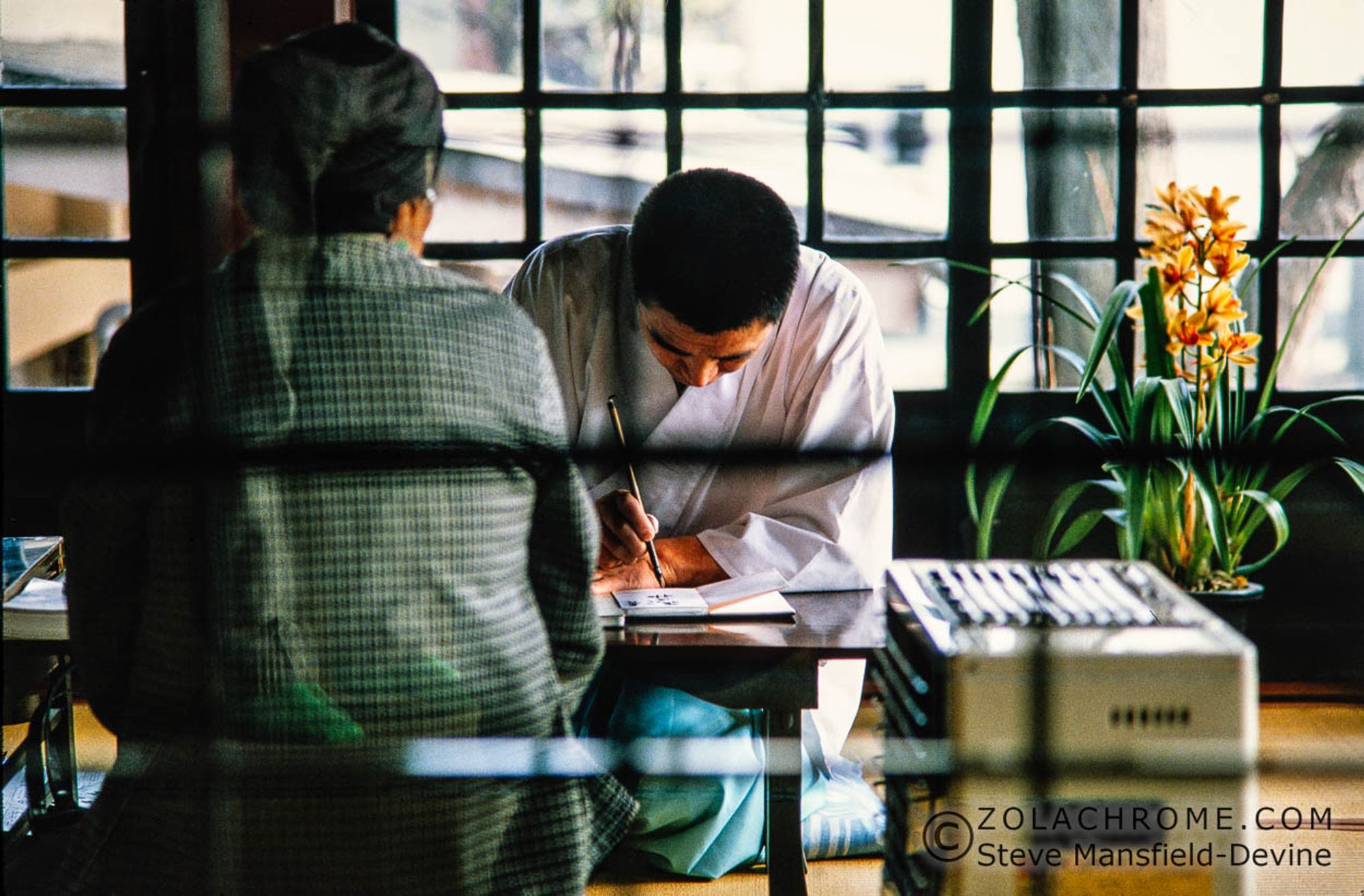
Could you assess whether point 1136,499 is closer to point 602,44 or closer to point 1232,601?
point 1232,601

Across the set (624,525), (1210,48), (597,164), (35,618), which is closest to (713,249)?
(597,164)

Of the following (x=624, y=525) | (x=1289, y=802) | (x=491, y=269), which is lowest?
(x=1289, y=802)

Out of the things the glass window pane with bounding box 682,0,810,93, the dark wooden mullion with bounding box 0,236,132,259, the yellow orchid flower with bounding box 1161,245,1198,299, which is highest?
the glass window pane with bounding box 682,0,810,93

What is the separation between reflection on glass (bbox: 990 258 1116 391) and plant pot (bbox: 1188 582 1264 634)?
50 centimetres

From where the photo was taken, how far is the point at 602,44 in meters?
1.35

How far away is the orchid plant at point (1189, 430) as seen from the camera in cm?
100

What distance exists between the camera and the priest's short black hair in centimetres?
144

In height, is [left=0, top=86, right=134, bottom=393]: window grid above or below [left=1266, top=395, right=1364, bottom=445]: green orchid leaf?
above

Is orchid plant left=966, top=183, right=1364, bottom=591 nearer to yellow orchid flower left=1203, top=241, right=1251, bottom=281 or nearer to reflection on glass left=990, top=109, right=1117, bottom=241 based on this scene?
yellow orchid flower left=1203, top=241, right=1251, bottom=281

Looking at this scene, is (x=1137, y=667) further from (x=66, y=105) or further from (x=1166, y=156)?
(x=66, y=105)

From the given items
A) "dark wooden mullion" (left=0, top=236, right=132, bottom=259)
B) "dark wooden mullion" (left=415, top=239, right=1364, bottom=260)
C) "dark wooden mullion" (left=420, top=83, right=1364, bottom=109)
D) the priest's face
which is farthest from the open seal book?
"dark wooden mullion" (left=0, top=236, right=132, bottom=259)

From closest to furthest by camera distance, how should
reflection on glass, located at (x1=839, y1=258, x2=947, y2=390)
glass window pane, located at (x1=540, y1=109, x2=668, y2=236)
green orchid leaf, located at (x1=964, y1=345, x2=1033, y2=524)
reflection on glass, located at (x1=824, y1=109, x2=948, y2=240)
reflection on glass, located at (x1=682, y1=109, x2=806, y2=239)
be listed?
green orchid leaf, located at (x1=964, y1=345, x2=1033, y2=524)
reflection on glass, located at (x1=682, y1=109, x2=806, y2=239)
reflection on glass, located at (x1=824, y1=109, x2=948, y2=240)
glass window pane, located at (x1=540, y1=109, x2=668, y2=236)
reflection on glass, located at (x1=839, y1=258, x2=947, y2=390)

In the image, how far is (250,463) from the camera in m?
1.02

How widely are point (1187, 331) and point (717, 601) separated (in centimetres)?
66
